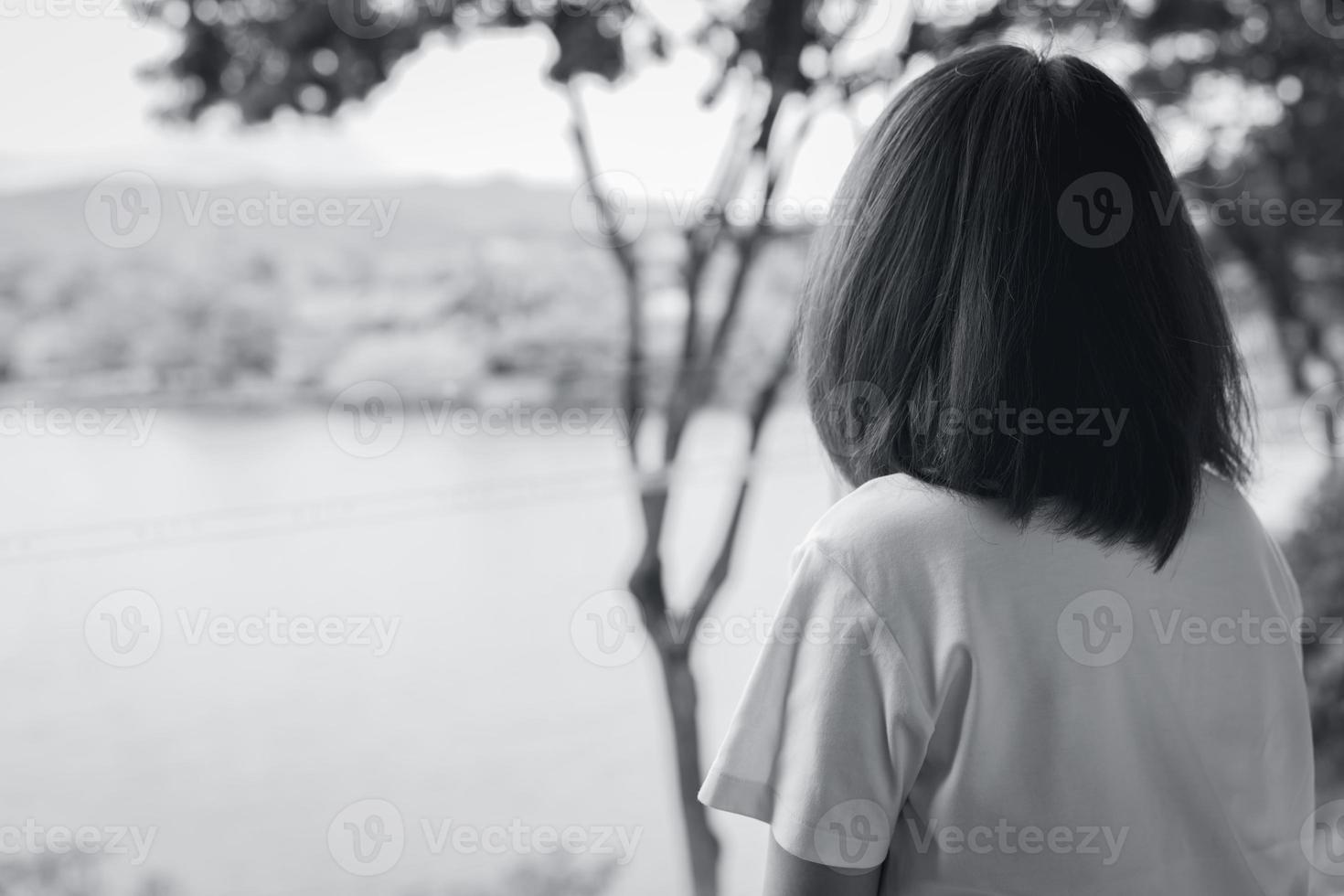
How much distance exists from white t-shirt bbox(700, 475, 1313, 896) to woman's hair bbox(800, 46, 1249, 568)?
40 millimetres

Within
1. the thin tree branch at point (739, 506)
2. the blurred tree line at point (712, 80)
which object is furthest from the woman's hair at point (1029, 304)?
the thin tree branch at point (739, 506)

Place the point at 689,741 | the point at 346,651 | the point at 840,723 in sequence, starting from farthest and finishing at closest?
1. the point at 689,741
2. the point at 346,651
3. the point at 840,723

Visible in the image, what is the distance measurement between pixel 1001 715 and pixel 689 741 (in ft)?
4.68

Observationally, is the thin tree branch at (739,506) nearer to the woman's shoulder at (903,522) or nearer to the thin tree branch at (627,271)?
the thin tree branch at (627,271)

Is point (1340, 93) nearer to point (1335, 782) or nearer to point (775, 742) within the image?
point (1335, 782)

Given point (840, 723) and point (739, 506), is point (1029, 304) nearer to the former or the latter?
point (840, 723)

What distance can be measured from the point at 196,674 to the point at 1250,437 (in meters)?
1.52

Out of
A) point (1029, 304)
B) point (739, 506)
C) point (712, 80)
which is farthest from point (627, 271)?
point (1029, 304)

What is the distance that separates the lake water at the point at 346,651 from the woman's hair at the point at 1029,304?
0.96 meters

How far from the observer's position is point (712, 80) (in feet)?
5.84

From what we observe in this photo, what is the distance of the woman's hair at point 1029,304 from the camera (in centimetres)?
65

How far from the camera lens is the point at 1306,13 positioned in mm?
2516

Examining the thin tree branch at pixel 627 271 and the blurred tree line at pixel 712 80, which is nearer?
the blurred tree line at pixel 712 80

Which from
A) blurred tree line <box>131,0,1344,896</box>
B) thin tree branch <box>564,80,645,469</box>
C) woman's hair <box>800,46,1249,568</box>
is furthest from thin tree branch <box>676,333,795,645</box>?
woman's hair <box>800,46,1249,568</box>
